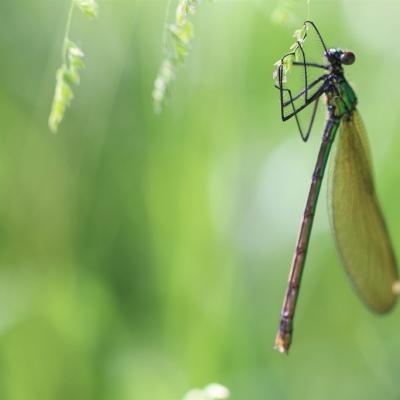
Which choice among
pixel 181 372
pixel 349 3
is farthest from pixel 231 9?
pixel 181 372

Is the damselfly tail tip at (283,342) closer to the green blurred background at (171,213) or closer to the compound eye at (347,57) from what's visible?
the green blurred background at (171,213)

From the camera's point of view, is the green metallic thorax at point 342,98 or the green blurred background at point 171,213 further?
the green blurred background at point 171,213

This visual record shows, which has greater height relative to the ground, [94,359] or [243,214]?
[243,214]

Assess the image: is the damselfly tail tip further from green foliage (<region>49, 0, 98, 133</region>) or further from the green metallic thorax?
green foliage (<region>49, 0, 98, 133</region>)

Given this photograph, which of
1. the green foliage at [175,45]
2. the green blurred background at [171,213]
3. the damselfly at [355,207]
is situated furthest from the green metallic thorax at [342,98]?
the green foliage at [175,45]

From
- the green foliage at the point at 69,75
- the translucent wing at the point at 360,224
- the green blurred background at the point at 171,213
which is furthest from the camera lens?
the green blurred background at the point at 171,213

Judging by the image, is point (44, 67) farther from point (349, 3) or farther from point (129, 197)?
point (349, 3)

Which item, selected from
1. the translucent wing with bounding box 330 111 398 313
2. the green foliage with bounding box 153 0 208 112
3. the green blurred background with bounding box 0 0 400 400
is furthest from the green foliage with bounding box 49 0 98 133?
the green blurred background with bounding box 0 0 400 400
